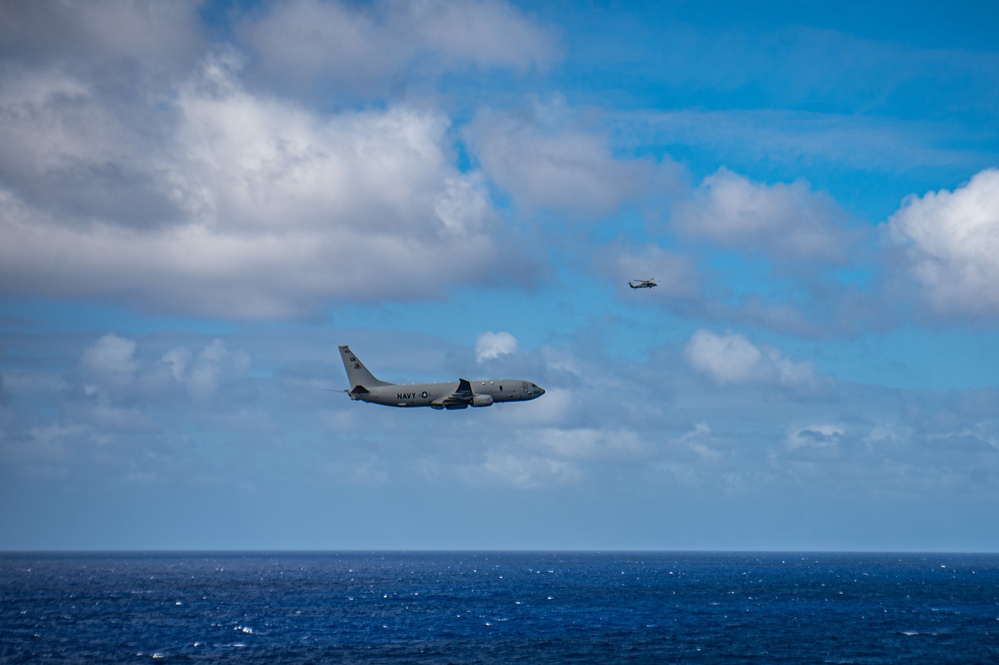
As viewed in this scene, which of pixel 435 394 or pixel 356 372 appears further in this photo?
pixel 356 372

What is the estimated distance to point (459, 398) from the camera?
11838 cm

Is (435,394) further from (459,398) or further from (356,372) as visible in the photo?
(356,372)

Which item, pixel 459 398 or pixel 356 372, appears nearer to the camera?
pixel 459 398

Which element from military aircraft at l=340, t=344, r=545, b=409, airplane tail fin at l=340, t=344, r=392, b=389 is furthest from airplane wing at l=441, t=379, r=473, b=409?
airplane tail fin at l=340, t=344, r=392, b=389

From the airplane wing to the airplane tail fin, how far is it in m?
12.5

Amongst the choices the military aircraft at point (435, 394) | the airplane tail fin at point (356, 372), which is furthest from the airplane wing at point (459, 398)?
the airplane tail fin at point (356, 372)

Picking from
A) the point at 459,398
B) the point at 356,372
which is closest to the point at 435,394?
the point at 459,398

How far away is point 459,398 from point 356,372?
17545mm

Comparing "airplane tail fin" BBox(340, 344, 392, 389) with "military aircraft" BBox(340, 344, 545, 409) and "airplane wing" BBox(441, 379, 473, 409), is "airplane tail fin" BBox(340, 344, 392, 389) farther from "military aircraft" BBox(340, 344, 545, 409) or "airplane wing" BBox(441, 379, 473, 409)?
"airplane wing" BBox(441, 379, 473, 409)

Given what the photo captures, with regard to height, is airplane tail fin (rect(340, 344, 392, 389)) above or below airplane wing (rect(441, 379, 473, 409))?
above

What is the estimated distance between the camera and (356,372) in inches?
5017

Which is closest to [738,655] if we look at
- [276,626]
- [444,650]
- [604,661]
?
[604,661]

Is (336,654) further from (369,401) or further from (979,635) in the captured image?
(979,635)

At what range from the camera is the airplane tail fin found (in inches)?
5012
